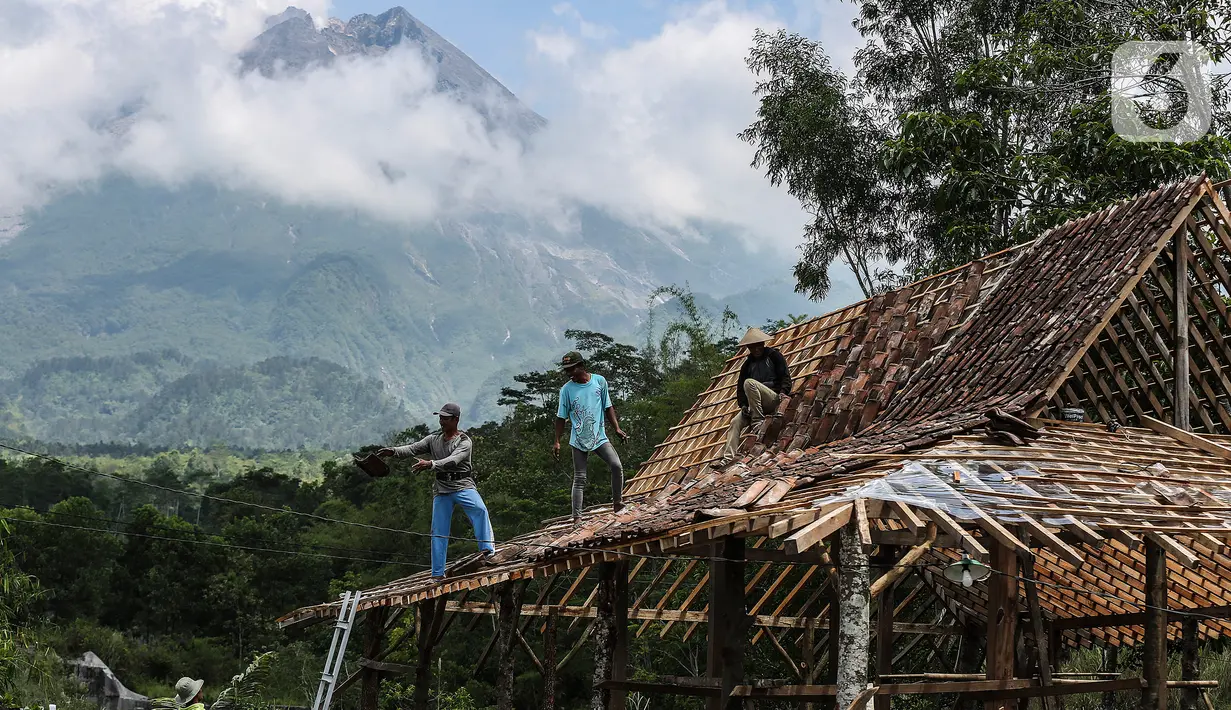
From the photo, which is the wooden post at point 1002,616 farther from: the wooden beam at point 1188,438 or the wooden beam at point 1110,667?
the wooden beam at point 1110,667

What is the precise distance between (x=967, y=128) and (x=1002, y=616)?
1412cm

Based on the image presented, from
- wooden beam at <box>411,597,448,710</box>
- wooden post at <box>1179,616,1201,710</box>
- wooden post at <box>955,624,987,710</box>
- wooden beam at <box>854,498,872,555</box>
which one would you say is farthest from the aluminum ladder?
wooden post at <box>1179,616,1201,710</box>

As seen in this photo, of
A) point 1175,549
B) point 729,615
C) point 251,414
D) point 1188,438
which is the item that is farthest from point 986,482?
point 251,414

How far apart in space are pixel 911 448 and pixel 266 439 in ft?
561

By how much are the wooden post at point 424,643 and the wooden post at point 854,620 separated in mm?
5990

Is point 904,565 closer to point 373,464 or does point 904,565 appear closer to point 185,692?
point 185,692

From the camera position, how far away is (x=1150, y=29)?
21.5m

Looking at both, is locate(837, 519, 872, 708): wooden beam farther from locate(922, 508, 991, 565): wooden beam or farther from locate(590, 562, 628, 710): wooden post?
locate(590, 562, 628, 710): wooden post

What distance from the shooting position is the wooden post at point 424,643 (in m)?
12.4

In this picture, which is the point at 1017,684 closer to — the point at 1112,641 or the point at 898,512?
the point at 898,512

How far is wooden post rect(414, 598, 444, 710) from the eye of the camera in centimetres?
1235

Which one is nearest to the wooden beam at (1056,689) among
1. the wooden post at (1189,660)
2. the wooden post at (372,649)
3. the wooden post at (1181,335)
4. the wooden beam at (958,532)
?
the wooden beam at (958,532)

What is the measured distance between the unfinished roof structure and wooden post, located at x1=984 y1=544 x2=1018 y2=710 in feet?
0.06

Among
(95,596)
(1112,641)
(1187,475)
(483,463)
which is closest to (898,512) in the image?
(1187,475)
